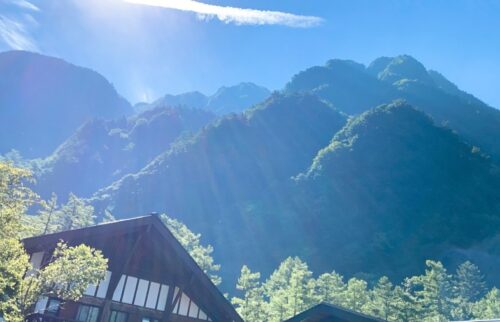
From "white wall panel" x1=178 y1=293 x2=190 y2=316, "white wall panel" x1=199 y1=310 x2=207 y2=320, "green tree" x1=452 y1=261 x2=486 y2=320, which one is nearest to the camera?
"white wall panel" x1=178 y1=293 x2=190 y2=316

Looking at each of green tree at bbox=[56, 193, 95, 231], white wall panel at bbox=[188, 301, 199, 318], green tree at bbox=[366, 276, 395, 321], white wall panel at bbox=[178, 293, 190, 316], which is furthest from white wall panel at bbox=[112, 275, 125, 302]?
green tree at bbox=[56, 193, 95, 231]

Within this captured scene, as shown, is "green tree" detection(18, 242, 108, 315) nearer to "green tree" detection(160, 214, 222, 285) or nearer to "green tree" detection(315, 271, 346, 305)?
"green tree" detection(160, 214, 222, 285)

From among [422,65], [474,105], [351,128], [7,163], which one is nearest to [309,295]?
[7,163]

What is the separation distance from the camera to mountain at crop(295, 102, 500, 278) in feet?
271

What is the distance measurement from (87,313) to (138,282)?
208cm

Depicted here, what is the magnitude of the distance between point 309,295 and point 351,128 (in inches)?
Result: 2973

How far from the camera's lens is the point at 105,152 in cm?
12381

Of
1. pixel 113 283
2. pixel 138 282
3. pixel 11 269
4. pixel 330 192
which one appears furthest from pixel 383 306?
pixel 330 192

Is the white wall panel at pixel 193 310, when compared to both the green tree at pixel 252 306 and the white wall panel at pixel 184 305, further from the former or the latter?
the green tree at pixel 252 306

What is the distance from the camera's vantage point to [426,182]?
98750mm

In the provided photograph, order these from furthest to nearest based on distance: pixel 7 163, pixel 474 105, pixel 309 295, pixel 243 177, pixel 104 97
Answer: pixel 104 97, pixel 474 105, pixel 243 177, pixel 309 295, pixel 7 163

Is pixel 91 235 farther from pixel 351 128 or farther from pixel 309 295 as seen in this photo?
pixel 351 128

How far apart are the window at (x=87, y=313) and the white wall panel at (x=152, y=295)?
199 cm

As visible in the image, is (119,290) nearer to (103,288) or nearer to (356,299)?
(103,288)
